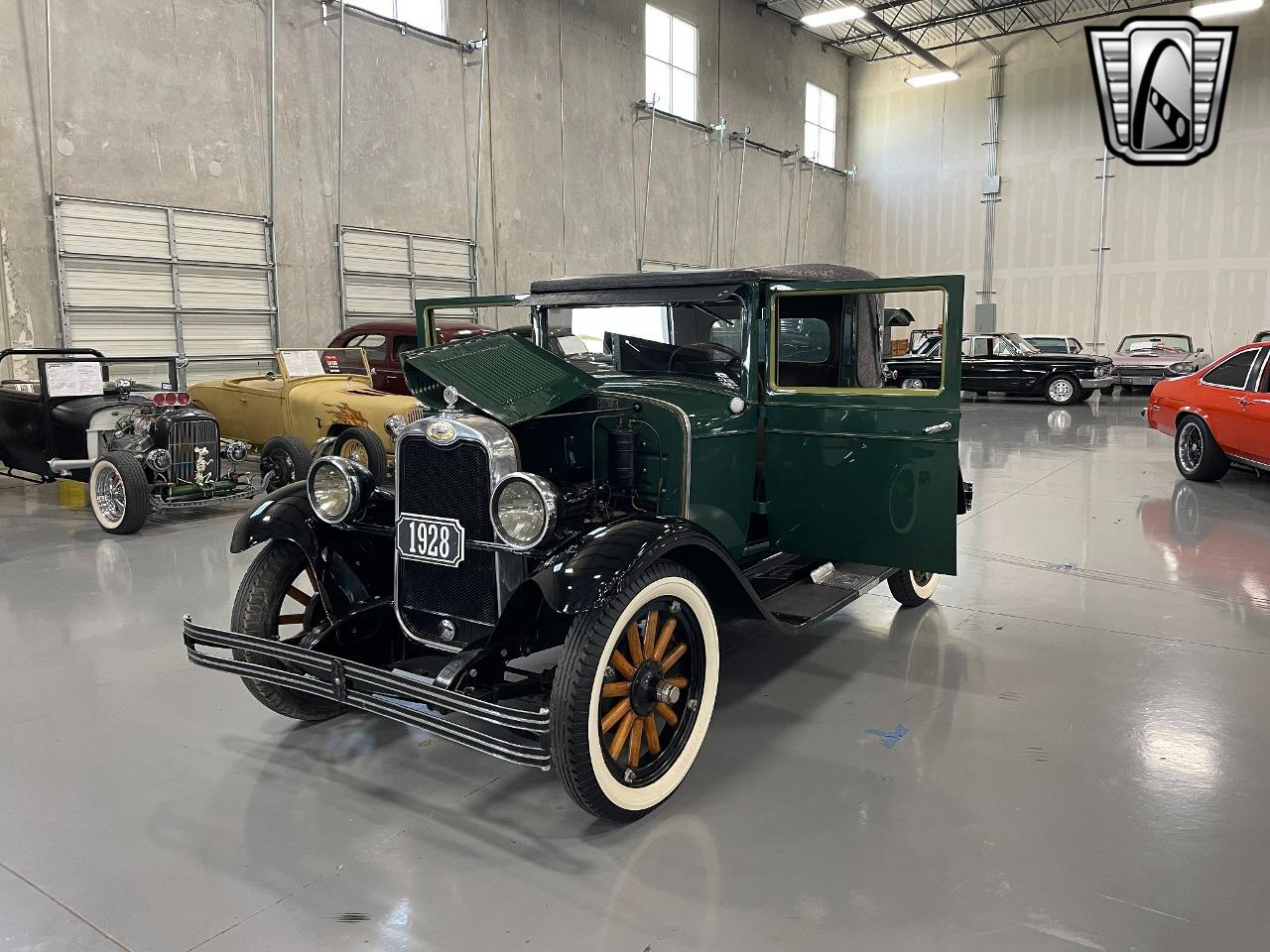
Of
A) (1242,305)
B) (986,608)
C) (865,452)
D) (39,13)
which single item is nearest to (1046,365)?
(1242,305)

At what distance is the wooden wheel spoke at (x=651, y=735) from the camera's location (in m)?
2.59

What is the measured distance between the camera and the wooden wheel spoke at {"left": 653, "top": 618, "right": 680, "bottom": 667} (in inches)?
103

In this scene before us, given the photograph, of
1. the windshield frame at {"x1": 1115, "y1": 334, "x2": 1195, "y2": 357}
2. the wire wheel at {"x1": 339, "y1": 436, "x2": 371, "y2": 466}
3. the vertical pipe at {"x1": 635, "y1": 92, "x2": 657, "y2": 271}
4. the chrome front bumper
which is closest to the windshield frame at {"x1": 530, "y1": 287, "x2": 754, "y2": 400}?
the chrome front bumper

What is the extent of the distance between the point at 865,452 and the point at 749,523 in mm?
556

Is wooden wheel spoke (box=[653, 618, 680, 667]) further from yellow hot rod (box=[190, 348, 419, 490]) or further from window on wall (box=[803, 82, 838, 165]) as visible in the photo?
window on wall (box=[803, 82, 838, 165])

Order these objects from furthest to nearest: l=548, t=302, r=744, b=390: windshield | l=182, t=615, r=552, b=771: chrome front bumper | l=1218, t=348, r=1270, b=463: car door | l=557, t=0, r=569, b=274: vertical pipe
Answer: l=557, t=0, r=569, b=274: vertical pipe, l=1218, t=348, r=1270, b=463: car door, l=548, t=302, r=744, b=390: windshield, l=182, t=615, r=552, b=771: chrome front bumper

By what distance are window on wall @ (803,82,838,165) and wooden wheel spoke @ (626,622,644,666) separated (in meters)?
20.9

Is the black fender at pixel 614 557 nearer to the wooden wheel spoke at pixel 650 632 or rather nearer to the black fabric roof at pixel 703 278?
the wooden wheel spoke at pixel 650 632

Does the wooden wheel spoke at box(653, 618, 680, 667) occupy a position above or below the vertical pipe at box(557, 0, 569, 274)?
below

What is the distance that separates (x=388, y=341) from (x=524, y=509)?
768 cm

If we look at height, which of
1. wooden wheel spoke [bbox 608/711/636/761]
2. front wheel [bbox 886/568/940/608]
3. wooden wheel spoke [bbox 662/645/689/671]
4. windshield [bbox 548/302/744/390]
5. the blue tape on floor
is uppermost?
windshield [bbox 548/302/744/390]

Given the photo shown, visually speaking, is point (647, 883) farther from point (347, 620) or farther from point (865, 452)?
point (865, 452)

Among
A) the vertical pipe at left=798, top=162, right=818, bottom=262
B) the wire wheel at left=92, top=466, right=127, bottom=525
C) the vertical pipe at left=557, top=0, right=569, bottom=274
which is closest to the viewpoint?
the wire wheel at left=92, top=466, right=127, bottom=525

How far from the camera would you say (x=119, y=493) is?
631 cm
